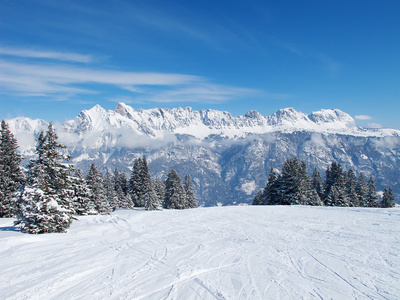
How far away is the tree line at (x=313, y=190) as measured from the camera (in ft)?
137

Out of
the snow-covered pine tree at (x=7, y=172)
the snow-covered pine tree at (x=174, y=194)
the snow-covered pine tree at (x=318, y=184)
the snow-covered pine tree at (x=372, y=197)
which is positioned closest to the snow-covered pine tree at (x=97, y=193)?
the snow-covered pine tree at (x=7, y=172)

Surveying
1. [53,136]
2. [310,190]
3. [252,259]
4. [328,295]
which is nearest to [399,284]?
[328,295]

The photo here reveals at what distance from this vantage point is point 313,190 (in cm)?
4541

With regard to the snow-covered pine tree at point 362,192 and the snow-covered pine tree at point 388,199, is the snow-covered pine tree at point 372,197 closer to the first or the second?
the snow-covered pine tree at point 362,192

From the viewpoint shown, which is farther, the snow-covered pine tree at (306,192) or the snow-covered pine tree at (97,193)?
the snow-covered pine tree at (306,192)

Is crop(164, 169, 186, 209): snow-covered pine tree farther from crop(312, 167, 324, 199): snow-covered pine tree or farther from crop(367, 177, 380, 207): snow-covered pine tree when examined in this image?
crop(367, 177, 380, 207): snow-covered pine tree

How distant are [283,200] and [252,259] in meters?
35.5

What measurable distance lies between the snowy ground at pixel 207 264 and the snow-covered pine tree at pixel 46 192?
105 centimetres

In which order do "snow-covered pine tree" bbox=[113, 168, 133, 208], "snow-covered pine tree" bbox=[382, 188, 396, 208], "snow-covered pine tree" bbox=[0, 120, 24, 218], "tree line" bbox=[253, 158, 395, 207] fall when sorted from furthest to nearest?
1. "snow-covered pine tree" bbox=[113, 168, 133, 208]
2. "snow-covered pine tree" bbox=[382, 188, 396, 208]
3. "tree line" bbox=[253, 158, 395, 207]
4. "snow-covered pine tree" bbox=[0, 120, 24, 218]

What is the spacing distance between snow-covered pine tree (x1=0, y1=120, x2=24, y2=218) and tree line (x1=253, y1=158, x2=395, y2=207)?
37662 millimetres

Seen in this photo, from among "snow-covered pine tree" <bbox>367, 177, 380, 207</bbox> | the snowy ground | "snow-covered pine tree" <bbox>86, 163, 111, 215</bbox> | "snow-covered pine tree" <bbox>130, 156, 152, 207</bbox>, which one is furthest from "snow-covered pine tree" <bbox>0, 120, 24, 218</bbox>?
"snow-covered pine tree" <bbox>367, 177, 380, 207</bbox>

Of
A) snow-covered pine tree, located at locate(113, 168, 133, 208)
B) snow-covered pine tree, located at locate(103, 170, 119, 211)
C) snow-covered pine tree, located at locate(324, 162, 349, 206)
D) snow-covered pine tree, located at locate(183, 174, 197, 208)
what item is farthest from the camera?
snow-covered pine tree, located at locate(183, 174, 197, 208)

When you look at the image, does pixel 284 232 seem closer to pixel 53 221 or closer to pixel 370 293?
pixel 370 293

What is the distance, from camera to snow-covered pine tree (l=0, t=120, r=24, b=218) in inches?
941
